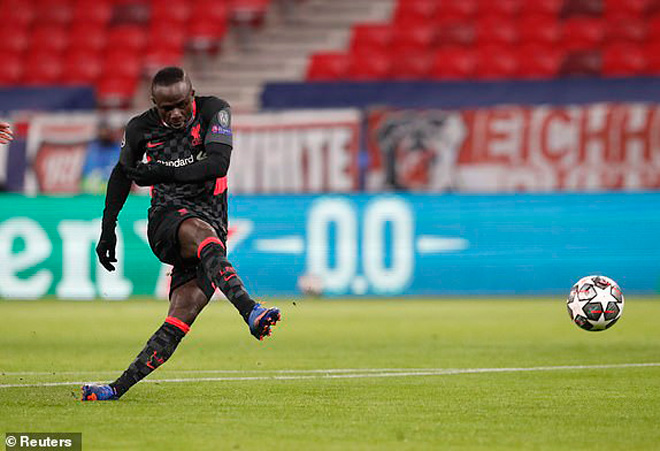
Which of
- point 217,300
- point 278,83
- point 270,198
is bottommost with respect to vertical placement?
point 217,300

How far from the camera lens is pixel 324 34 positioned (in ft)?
77.6

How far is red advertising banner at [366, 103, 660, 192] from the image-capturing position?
62.9 ft

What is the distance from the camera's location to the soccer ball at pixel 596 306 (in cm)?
962

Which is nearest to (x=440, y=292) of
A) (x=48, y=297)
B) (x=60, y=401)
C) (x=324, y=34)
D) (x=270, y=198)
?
(x=270, y=198)

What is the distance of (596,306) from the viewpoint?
380 inches

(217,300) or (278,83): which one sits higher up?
(278,83)

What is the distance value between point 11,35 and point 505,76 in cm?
968

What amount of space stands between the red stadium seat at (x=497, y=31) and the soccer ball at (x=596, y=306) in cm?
1337

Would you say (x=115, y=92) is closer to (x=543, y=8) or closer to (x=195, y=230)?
(x=543, y=8)

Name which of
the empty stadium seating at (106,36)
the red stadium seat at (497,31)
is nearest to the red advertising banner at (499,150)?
the red stadium seat at (497,31)

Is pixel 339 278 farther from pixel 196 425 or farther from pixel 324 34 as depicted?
pixel 196 425

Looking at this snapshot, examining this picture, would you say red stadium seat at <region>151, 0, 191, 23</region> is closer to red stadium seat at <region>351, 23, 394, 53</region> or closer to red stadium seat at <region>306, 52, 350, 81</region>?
red stadium seat at <region>306, 52, 350, 81</region>

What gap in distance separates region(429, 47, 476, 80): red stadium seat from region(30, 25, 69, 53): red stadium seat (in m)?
7.39

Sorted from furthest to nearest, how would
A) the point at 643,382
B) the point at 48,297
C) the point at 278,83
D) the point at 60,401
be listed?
the point at 278,83 → the point at 48,297 → the point at 643,382 → the point at 60,401
